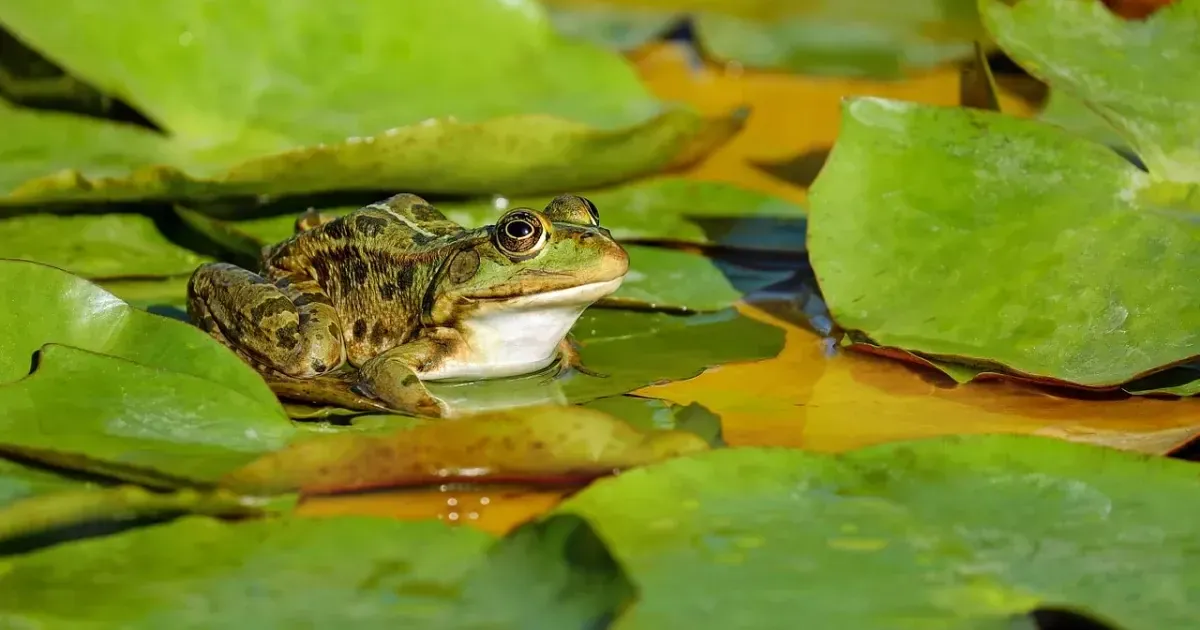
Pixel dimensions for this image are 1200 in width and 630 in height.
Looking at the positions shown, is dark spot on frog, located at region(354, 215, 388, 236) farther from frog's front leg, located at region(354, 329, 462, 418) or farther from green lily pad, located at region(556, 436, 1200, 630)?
green lily pad, located at region(556, 436, 1200, 630)

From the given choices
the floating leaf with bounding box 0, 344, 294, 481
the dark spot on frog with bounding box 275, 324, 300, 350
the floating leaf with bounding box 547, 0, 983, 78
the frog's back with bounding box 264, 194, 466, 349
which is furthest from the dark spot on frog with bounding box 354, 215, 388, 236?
the floating leaf with bounding box 547, 0, 983, 78

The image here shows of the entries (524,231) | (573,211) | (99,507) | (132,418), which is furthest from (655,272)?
(99,507)

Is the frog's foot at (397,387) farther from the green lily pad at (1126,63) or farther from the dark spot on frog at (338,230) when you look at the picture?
the green lily pad at (1126,63)

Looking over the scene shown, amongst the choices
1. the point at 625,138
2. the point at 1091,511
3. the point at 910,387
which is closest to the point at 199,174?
the point at 625,138

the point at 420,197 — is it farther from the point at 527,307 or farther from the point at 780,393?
the point at 780,393

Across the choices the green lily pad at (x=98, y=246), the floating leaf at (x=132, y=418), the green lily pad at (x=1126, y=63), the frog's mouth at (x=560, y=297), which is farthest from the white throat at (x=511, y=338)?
the green lily pad at (x=1126, y=63)

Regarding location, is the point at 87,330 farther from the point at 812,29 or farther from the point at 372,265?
the point at 812,29

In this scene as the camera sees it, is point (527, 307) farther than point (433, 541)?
Yes
